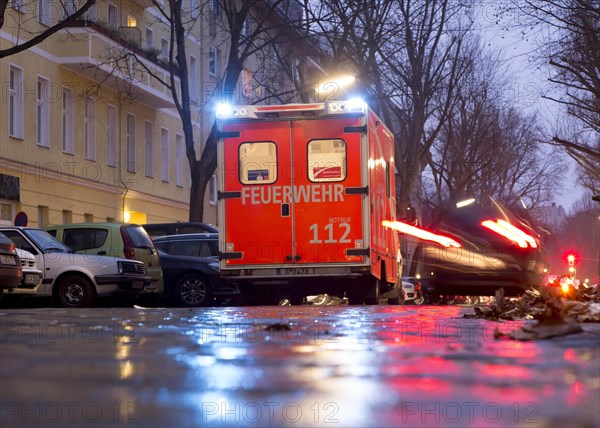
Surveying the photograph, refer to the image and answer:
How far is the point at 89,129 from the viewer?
3944 centimetres

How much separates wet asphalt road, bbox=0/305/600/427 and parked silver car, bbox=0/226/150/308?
51.7ft

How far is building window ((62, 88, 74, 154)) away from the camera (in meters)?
37.4

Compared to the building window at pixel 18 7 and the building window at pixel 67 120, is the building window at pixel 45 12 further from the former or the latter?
the building window at pixel 67 120

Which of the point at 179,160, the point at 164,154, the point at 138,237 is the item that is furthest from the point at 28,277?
the point at 179,160

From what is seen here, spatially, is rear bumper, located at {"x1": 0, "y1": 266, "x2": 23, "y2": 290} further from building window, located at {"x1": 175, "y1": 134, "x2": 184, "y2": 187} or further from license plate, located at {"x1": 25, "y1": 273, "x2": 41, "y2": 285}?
building window, located at {"x1": 175, "y1": 134, "x2": 184, "y2": 187}

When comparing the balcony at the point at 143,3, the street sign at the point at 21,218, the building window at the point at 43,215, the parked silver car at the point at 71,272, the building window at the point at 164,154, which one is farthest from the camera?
the building window at the point at 164,154

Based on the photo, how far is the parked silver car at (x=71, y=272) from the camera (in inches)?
910

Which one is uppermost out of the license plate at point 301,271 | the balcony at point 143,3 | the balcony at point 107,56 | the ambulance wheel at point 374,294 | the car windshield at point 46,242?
the balcony at point 143,3

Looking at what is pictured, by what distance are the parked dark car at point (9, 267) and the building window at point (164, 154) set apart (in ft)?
90.1

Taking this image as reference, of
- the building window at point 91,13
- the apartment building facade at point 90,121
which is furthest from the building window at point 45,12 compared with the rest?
the building window at point 91,13

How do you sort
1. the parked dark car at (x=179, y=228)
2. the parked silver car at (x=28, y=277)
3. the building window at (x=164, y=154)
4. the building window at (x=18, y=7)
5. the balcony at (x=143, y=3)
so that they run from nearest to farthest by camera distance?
the parked silver car at (x=28, y=277) → the parked dark car at (x=179, y=228) → the building window at (x=18, y=7) → the balcony at (x=143, y=3) → the building window at (x=164, y=154)

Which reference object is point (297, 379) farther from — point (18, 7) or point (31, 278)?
point (18, 7)

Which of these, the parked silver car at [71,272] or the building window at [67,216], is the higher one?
the building window at [67,216]

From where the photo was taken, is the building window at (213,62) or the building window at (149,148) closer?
the building window at (149,148)
